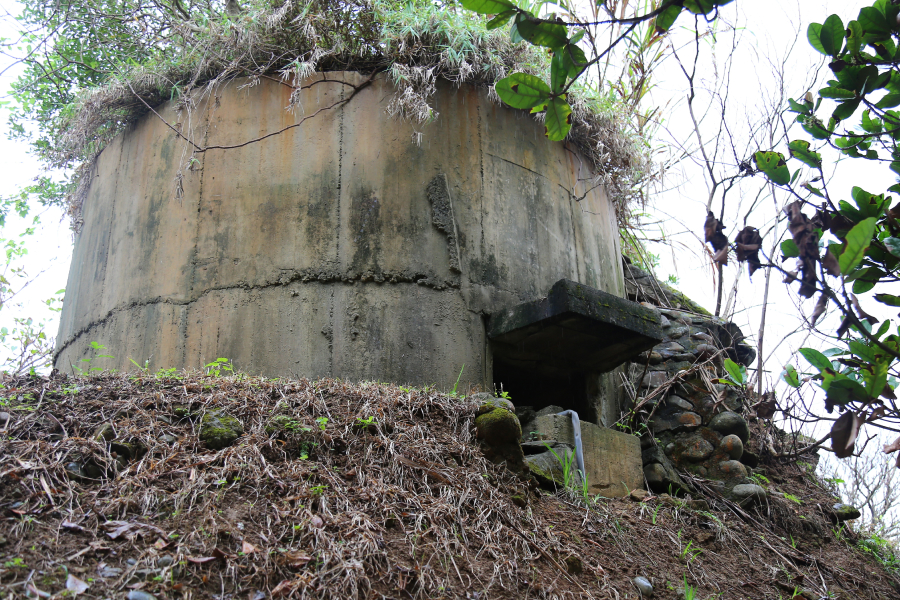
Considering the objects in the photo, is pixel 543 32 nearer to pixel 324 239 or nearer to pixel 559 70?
pixel 559 70

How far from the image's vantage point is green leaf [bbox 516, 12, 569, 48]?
2.13m

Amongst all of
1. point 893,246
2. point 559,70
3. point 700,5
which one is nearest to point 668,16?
point 700,5

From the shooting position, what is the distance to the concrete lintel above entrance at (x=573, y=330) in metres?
4.88

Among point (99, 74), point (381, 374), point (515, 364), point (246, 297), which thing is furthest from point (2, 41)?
point (515, 364)

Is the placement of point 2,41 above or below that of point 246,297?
above

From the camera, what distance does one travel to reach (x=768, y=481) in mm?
5590

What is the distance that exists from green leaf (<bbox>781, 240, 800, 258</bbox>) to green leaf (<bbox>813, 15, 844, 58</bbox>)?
71cm

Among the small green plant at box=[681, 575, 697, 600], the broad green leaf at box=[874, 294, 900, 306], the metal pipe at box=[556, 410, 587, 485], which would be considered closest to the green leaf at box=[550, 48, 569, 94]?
the broad green leaf at box=[874, 294, 900, 306]

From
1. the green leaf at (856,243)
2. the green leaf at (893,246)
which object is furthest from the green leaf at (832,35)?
the green leaf at (856,243)

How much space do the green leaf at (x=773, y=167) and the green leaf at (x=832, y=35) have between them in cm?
40

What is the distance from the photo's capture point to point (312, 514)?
312 centimetres

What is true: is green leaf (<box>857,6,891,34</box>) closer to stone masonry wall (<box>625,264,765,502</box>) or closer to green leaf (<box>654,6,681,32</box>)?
green leaf (<box>654,6,681,32</box>)

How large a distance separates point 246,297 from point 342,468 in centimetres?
212

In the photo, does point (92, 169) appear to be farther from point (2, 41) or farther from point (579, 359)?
point (579, 359)
